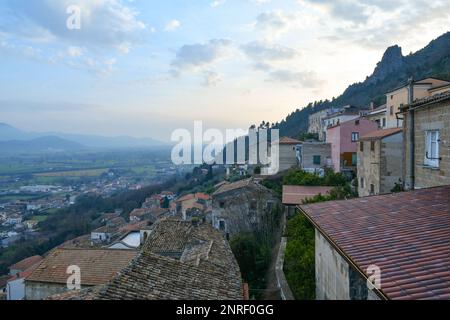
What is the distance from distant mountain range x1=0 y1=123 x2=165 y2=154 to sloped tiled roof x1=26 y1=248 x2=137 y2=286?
42363 millimetres

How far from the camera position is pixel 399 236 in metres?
4.98

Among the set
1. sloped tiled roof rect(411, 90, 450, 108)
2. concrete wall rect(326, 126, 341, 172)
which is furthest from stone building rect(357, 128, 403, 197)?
concrete wall rect(326, 126, 341, 172)

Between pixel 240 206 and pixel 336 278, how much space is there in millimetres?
19065

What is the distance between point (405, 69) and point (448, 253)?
88408mm

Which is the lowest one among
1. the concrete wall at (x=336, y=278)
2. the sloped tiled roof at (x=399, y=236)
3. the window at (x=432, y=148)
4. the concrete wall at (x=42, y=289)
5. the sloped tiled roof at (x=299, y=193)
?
the concrete wall at (x=42, y=289)

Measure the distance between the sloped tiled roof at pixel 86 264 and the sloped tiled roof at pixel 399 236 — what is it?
11037 mm

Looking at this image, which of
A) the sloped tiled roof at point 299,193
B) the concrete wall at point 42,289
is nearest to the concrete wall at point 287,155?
the sloped tiled roof at point 299,193

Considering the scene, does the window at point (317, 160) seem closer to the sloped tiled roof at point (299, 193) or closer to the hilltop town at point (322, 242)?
the hilltop town at point (322, 242)

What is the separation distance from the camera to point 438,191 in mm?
7469

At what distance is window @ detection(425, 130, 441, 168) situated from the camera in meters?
9.09

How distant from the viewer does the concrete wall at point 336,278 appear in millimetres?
5070

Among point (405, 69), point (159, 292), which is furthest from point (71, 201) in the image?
Result: point (405, 69)

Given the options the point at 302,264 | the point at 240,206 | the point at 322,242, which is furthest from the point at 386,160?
the point at 240,206

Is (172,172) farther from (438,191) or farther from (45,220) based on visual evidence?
(438,191)
